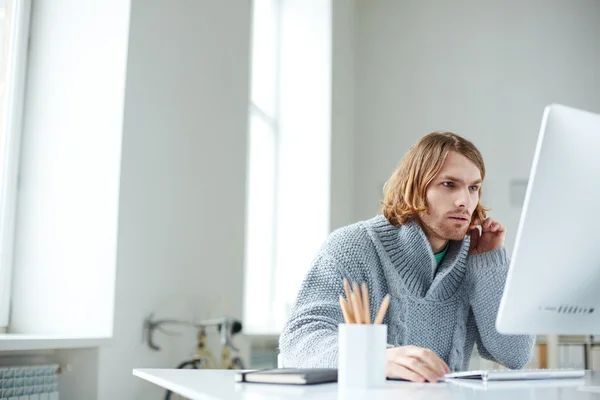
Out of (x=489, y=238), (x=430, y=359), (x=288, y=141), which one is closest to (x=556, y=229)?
(x=430, y=359)

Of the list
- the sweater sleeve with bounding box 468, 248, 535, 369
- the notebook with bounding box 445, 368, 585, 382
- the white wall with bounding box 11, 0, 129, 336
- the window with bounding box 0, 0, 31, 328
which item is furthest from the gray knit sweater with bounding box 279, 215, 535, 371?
the window with bounding box 0, 0, 31, 328

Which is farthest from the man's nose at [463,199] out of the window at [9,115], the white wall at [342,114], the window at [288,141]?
the white wall at [342,114]

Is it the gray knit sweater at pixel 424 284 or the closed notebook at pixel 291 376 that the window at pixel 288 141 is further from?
the closed notebook at pixel 291 376

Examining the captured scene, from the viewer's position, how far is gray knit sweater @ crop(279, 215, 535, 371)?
1754 millimetres

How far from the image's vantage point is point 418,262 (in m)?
1.80

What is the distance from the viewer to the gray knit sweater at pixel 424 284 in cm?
175

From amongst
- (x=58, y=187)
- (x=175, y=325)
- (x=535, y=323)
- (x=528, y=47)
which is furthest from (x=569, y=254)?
(x=528, y=47)

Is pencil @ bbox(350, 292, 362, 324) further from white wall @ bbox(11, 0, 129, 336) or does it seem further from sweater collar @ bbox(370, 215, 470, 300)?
white wall @ bbox(11, 0, 129, 336)

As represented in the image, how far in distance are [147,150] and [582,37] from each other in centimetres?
380

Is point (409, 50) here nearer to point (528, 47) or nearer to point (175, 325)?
point (528, 47)

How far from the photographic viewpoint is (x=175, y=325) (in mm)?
2885

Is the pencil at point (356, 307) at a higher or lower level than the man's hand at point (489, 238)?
lower

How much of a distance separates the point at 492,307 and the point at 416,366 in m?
0.65

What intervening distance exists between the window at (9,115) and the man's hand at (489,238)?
4.69 feet
